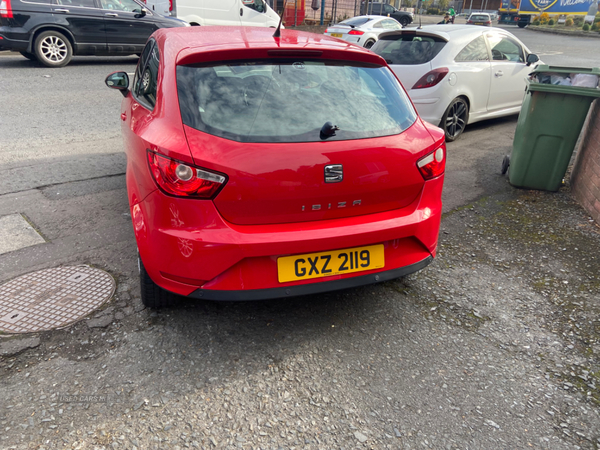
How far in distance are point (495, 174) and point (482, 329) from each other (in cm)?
329

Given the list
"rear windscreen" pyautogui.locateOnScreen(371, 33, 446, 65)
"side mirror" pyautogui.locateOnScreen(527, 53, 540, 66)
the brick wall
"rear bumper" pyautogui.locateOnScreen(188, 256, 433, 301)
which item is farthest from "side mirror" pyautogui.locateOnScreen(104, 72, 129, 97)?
"side mirror" pyautogui.locateOnScreen(527, 53, 540, 66)

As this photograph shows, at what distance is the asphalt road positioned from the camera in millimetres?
2168

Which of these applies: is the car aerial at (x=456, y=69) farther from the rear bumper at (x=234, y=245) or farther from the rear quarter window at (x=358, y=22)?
the rear quarter window at (x=358, y=22)

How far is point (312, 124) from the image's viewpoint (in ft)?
8.24

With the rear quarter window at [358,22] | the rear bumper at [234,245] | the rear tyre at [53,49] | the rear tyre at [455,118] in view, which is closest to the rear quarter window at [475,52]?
the rear tyre at [455,118]

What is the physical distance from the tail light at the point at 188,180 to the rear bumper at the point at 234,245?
4 centimetres

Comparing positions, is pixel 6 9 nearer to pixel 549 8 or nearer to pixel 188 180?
pixel 188 180

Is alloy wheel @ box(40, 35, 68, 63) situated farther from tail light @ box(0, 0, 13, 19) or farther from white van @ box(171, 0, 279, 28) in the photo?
white van @ box(171, 0, 279, 28)

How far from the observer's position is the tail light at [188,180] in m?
2.27

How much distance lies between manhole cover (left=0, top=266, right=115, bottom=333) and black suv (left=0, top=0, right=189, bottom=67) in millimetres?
8941

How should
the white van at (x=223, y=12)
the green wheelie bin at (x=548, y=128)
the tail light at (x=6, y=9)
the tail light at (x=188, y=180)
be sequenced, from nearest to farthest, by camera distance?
the tail light at (x=188, y=180), the green wheelie bin at (x=548, y=128), the tail light at (x=6, y=9), the white van at (x=223, y=12)

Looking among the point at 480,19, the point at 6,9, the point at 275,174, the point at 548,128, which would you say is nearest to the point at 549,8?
the point at 480,19

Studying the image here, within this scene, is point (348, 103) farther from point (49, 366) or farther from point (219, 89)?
point (49, 366)

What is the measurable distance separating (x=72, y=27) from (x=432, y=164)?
34.5 ft
